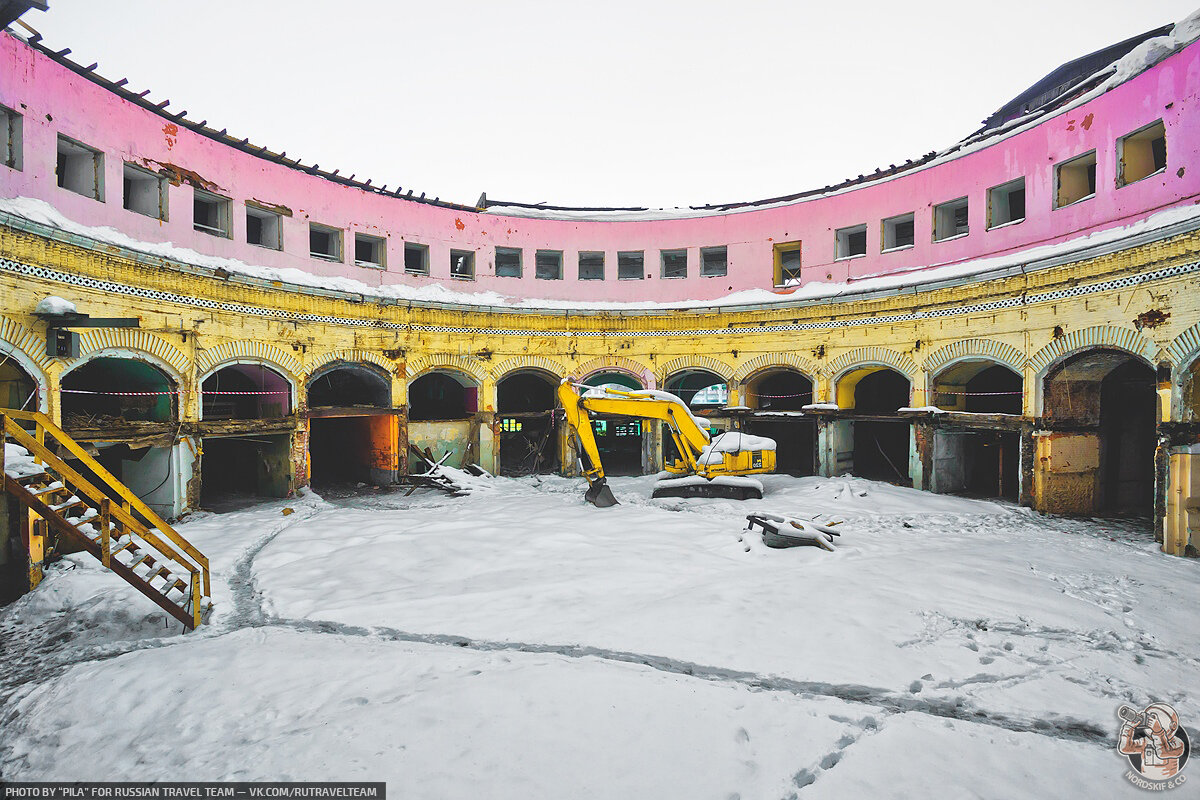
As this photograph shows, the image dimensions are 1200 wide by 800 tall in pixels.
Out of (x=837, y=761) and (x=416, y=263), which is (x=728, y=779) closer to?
(x=837, y=761)

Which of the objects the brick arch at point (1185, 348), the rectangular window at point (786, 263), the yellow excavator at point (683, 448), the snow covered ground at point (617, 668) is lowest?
the snow covered ground at point (617, 668)

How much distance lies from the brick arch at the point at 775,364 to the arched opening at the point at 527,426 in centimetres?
593

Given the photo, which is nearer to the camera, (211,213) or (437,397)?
(211,213)

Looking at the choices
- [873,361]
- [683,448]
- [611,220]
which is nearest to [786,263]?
[873,361]

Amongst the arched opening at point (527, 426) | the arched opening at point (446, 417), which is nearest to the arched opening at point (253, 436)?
the arched opening at point (446, 417)

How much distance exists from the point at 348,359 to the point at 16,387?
616 centimetres

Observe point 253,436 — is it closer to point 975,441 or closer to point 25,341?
point 25,341

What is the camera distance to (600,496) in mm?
12023

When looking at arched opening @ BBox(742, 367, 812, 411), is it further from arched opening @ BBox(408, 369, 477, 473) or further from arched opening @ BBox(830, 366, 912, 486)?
arched opening @ BBox(408, 369, 477, 473)

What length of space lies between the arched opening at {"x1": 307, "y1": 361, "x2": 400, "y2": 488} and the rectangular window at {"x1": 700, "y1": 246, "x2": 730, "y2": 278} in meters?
10.2

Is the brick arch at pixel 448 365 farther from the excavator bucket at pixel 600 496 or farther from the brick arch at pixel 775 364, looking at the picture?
the brick arch at pixel 775 364

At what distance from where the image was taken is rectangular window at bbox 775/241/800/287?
16.4m

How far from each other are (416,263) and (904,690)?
15917 millimetres

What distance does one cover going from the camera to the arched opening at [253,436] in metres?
13.2
